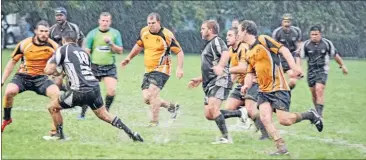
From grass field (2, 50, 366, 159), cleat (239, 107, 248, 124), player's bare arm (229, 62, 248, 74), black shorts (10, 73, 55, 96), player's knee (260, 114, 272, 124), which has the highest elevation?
player's bare arm (229, 62, 248, 74)

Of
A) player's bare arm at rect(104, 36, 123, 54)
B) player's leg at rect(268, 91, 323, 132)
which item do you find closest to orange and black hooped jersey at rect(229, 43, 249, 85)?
player's leg at rect(268, 91, 323, 132)

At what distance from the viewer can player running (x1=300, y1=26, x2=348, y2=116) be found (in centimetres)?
1584

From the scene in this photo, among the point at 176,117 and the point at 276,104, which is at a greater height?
the point at 276,104

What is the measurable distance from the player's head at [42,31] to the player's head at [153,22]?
87.6 inches

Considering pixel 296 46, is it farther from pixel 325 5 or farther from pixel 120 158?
pixel 325 5

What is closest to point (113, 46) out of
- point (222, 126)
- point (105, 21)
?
point (105, 21)

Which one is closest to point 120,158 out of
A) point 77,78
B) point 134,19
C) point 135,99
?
point 77,78

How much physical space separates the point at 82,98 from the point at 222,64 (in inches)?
81.4

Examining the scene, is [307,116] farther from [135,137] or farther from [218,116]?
[135,137]

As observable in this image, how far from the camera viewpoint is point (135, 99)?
19.1 metres

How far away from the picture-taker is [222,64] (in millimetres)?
11969

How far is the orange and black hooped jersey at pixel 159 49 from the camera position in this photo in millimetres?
14164

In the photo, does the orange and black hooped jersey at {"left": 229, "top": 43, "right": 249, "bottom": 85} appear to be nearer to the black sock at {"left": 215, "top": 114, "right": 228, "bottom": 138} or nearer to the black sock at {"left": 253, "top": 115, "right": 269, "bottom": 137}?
the black sock at {"left": 253, "top": 115, "right": 269, "bottom": 137}

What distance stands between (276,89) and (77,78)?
105 inches
